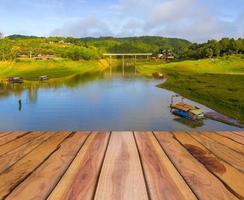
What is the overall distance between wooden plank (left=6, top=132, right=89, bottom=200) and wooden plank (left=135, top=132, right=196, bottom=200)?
718mm

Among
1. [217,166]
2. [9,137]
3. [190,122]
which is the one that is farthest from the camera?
[190,122]

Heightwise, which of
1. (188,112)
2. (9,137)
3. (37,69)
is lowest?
(188,112)

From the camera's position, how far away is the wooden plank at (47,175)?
2.23 meters

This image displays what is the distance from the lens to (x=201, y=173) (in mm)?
2740

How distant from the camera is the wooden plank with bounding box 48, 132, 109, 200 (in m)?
2.22

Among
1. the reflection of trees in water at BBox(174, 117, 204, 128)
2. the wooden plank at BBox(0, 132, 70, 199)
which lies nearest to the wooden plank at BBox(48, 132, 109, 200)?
the wooden plank at BBox(0, 132, 70, 199)

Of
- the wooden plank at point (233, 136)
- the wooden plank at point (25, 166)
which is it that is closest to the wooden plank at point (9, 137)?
the wooden plank at point (25, 166)

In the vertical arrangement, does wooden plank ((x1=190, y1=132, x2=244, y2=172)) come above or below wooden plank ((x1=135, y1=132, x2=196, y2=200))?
below

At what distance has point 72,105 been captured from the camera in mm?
44938

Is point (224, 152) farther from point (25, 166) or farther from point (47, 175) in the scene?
point (25, 166)

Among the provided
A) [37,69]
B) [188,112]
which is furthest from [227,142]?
[37,69]

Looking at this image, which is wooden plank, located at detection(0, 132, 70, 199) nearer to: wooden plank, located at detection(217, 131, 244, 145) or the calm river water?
wooden plank, located at detection(217, 131, 244, 145)

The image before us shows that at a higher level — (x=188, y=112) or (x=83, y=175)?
(x=83, y=175)

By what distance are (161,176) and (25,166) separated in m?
1.23
